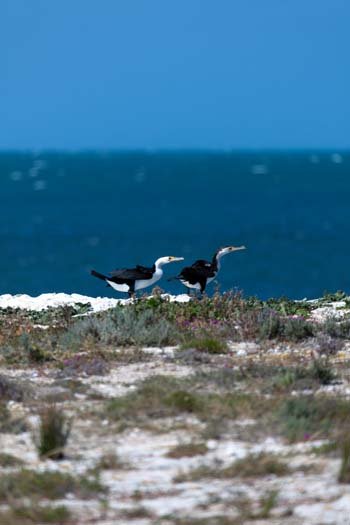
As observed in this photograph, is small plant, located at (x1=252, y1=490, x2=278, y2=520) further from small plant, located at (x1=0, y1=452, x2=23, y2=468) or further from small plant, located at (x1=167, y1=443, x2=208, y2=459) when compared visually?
small plant, located at (x1=0, y1=452, x2=23, y2=468)

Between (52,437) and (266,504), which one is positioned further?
(52,437)

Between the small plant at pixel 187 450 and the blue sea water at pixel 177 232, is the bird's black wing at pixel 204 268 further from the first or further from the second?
the blue sea water at pixel 177 232

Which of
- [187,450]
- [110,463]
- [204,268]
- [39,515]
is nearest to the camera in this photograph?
[39,515]

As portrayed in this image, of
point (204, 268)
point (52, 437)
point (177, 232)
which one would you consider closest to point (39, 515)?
point (52, 437)

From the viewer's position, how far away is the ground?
29.2 feet

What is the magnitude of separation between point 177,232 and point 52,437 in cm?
9101

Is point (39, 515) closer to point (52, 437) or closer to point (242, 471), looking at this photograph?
point (52, 437)

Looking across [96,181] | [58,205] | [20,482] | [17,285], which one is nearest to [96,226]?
[58,205]

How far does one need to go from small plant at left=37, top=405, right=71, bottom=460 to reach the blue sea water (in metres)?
40.3

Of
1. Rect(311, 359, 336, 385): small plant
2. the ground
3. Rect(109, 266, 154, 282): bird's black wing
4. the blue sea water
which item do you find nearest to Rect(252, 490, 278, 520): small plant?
the ground

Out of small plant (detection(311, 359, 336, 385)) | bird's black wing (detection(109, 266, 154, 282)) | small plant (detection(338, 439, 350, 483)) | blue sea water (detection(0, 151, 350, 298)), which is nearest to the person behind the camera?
small plant (detection(338, 439, 350, 483))

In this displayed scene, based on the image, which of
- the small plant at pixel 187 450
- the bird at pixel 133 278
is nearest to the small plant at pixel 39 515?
the small plant at pixel 187 450

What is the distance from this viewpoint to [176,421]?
10.9m

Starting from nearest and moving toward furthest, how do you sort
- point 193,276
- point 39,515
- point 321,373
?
point 39,515
point 321,373
point 193,276
